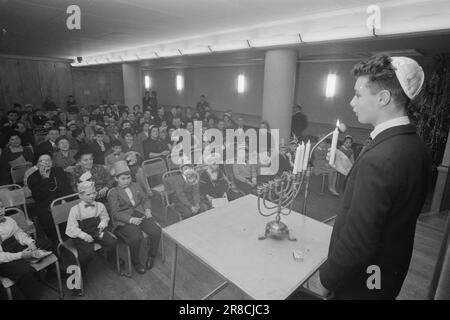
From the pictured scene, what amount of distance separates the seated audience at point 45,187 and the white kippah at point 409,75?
13.2 feet

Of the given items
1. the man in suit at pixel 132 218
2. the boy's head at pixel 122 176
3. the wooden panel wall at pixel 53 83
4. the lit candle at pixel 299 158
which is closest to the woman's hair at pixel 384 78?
the lit candle at pixel 299 158

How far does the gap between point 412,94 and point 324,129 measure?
9076 mm

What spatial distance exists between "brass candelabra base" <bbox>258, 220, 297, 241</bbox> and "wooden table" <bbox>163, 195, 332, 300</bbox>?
1.3 inches

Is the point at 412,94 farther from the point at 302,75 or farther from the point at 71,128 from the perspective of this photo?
the point at 302,75

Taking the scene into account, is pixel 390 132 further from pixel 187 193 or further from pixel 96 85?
pixel 96 85

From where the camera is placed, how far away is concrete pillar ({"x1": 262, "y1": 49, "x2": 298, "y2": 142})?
604 cm

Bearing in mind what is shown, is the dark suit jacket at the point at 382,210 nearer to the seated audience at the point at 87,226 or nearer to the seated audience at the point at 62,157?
the seated audience at the point at 87,226

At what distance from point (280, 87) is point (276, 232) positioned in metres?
4.91

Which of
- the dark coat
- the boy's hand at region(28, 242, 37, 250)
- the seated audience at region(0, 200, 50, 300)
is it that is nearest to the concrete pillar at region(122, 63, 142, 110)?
the dark coat

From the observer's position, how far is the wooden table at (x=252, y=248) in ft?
5.19

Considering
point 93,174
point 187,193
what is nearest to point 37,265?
point 93,174

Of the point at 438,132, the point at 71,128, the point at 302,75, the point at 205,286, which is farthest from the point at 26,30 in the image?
the point at 438,132

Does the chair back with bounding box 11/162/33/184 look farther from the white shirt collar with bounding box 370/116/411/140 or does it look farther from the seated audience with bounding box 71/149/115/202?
the white shirt collar with bounding box 370/116/411/140

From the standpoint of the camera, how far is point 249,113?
1152 centimetres
